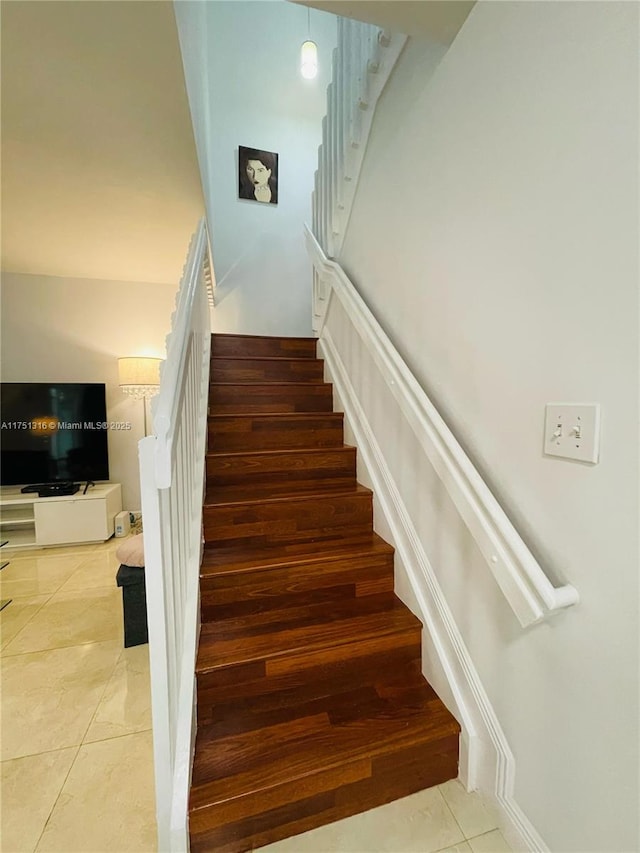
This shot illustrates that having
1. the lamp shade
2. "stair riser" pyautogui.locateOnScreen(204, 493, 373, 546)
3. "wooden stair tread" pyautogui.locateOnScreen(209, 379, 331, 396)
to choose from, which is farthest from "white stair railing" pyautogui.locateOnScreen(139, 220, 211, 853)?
the lamp shade

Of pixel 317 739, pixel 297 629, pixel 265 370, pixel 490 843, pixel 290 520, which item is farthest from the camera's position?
pixel 265 370

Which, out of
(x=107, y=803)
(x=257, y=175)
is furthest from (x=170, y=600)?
(x=257, y=175)

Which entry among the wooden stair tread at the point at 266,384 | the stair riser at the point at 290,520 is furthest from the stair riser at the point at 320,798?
the wooden stair tread at the point at 266,384

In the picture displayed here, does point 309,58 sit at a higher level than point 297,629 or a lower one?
higher

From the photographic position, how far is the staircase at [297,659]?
3.32 ft

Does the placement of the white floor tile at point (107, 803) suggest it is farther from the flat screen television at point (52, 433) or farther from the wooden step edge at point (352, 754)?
the flat screen television at point (52, 433)

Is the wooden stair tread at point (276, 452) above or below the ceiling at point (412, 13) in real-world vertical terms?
below

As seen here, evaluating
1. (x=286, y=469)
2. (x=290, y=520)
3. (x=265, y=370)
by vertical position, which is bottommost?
(x=290, y=520)

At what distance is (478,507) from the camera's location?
1000 mm

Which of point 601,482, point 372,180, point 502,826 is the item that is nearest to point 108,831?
point 502,826

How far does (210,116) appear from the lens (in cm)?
331

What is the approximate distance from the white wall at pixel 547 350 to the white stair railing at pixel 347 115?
1.40ft

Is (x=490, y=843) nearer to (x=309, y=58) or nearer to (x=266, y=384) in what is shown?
(x=266, y=384)

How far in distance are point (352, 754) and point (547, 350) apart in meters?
1.25
